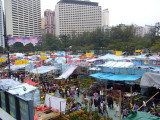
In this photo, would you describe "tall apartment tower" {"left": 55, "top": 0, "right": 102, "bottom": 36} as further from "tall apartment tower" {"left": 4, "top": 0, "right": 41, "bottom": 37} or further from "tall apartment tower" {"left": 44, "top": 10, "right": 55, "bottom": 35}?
"tall apartment tower" {"left": 4, "top": 0, "right": 41, "bottom": 37}

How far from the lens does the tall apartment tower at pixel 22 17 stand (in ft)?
296

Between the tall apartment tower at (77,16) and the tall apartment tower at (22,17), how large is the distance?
14078 mm

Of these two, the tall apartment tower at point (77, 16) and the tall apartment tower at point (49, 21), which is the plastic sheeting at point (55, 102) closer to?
the tall apartment tower at point (77, 16)

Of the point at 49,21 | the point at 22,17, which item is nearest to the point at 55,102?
the point at 22,17

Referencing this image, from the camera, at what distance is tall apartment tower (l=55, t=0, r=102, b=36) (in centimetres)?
10819

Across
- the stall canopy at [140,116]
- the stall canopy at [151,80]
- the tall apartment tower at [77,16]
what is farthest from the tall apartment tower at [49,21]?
the stall canopy at [140,116]

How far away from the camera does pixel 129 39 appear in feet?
175

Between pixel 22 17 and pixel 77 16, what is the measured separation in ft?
117

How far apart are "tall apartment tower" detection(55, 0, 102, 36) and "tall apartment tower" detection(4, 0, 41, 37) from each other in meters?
14.1

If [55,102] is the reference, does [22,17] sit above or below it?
above

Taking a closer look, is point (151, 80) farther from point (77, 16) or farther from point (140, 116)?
point (77, 16)

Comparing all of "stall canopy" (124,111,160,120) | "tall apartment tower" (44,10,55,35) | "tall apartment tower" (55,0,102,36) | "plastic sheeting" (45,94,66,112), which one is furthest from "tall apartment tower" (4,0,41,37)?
"stall canopy" (124,111,160,120)

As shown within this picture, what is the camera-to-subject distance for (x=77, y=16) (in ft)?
363

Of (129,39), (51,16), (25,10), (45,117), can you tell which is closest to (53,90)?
(45,117)
